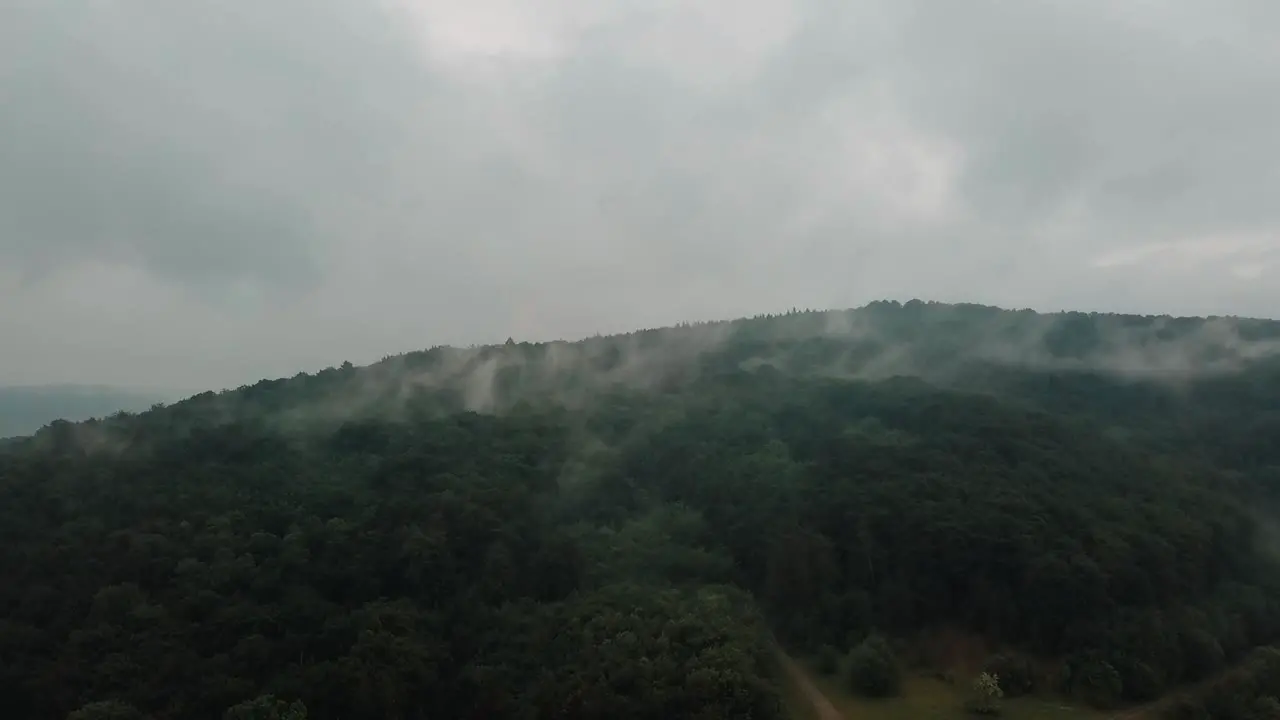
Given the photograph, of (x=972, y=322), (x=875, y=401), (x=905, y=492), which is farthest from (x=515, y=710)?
(x=972, y=322)

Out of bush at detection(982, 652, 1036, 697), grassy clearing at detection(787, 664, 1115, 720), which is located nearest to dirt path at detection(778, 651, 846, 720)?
grassy clearing at detection(787, 664, 1115, 720)

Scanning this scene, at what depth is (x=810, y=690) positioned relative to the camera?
144 ft

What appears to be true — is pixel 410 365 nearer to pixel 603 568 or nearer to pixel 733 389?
pixel 733 389

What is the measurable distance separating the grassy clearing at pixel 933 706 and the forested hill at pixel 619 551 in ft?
3.26

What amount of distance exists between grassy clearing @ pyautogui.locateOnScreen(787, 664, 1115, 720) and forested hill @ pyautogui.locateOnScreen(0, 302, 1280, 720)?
0.99m

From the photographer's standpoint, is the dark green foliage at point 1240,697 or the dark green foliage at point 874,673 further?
the dark green foliage at point 874,673

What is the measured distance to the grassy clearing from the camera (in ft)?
133

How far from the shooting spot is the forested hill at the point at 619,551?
3938 cm

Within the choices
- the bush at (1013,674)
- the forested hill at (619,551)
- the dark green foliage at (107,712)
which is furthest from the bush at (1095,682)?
the dark green foliage at (107,712)

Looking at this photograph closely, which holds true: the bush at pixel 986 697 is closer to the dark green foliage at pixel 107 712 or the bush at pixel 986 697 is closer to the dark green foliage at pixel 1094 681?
the dark green foliage at pixel 1094 681

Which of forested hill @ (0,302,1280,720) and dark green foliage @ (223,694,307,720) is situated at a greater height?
forested hill @ (0,302,1280,720)

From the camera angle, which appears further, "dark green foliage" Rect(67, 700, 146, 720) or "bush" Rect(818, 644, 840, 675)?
"bush" Rect(818, 644, 840, 675)

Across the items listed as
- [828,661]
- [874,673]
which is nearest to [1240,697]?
[874,673]

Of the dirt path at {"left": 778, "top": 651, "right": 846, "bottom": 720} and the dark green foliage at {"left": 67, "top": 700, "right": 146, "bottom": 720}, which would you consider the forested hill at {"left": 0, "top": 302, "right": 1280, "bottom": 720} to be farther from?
the dirt path at {"left": 778, "top": 651, "right": 846, "bottom": 720}
